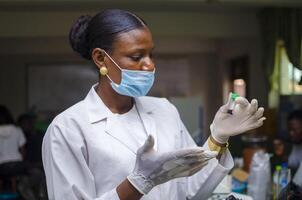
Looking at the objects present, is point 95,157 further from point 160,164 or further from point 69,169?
point 160,164

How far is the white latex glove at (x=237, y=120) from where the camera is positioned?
4.84 ft

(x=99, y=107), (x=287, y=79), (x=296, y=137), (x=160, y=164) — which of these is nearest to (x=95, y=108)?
(x=99, y=107)

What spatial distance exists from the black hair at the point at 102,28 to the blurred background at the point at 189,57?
267 centimetres

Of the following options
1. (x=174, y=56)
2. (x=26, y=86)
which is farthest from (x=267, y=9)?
(x=26, y=86)

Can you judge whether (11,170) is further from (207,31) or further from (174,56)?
(174,56)

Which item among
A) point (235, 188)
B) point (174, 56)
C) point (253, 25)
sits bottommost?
point (235, 188)

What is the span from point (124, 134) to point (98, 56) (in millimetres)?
261

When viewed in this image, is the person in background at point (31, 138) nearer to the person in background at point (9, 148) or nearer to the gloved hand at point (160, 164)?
the person in background at point (9, 148)

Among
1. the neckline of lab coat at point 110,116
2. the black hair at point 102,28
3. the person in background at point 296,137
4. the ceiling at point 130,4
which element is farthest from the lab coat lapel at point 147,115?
the ceiling at point 130,4

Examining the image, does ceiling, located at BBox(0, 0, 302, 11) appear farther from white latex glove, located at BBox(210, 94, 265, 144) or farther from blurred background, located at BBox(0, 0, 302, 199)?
white latex glove, located at BBox(210, 94, 265, 144)

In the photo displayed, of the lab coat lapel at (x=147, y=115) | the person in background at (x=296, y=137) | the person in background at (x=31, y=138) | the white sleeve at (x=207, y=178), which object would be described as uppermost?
the lab coat lapel at (x=147, y=115)

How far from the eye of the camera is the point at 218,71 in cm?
860

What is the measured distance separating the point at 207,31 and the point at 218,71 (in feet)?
8.13

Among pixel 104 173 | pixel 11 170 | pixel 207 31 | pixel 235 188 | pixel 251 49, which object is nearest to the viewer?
pixel 104 173
